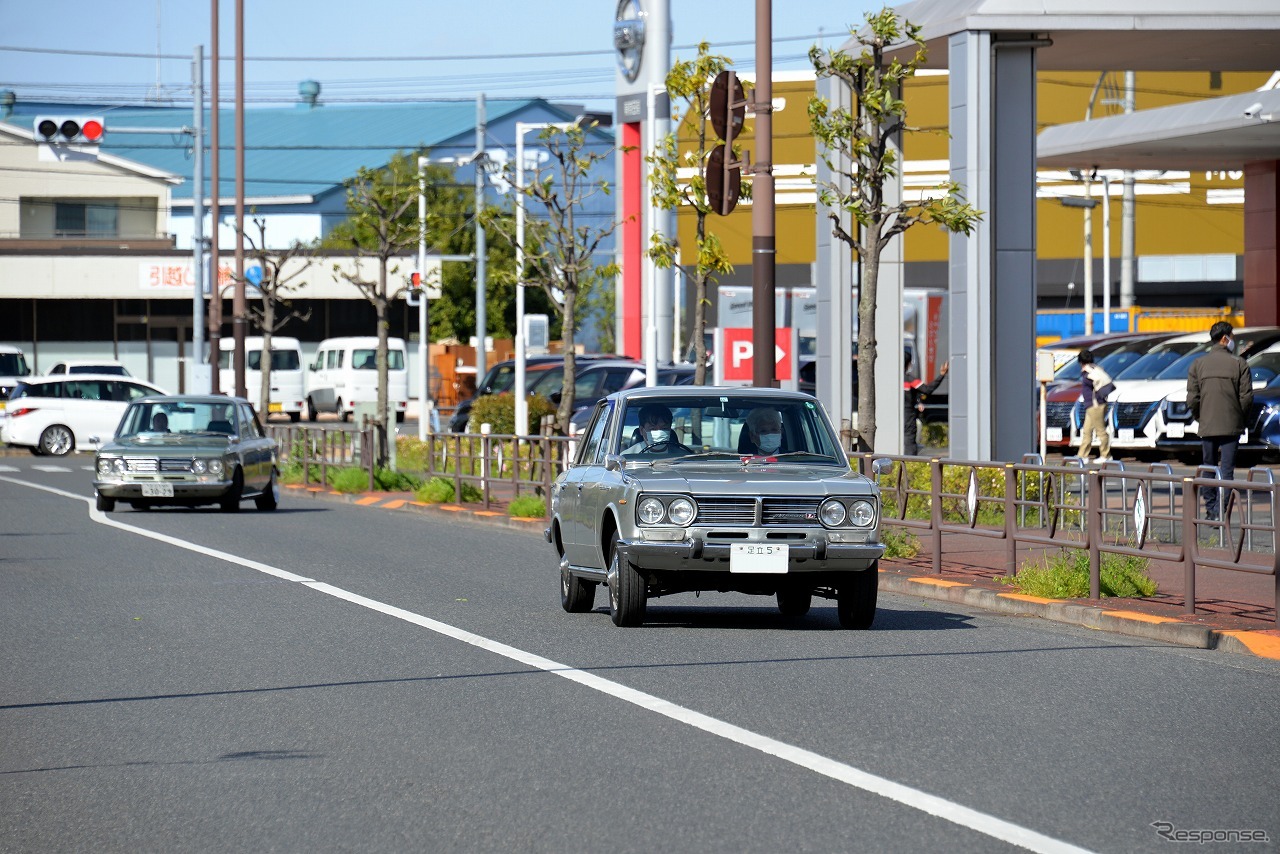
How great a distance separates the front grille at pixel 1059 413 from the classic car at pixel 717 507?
58.2 ft

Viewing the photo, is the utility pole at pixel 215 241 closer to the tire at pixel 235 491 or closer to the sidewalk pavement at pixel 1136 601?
the tire at pixel 235 491

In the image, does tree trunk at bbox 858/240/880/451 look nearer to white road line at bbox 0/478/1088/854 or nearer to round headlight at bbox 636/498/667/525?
white road line at bbox 0/478/1088/854

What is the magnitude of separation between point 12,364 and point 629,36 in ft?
65.6

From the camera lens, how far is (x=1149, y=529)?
41.5ft

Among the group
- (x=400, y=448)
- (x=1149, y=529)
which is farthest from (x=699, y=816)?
(x=400, y=448)

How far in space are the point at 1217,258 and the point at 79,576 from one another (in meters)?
64.9

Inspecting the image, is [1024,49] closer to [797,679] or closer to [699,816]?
[797,679]

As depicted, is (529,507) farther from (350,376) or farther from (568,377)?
(350,376)

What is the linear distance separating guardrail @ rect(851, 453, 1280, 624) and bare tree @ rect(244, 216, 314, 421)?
3204 centimetres

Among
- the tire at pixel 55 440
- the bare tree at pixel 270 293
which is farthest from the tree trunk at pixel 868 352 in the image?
the bare tree at pixel 270 293

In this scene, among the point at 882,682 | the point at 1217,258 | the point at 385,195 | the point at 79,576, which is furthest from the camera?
the point at 1217,258

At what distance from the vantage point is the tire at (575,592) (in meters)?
12.7

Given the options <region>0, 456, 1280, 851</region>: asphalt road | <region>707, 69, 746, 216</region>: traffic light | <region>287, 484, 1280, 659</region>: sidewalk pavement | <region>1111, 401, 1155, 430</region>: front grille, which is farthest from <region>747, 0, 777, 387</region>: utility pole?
<region>1111, 401, 1155, 430</region>: front grille

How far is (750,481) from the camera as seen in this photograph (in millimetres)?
11344
